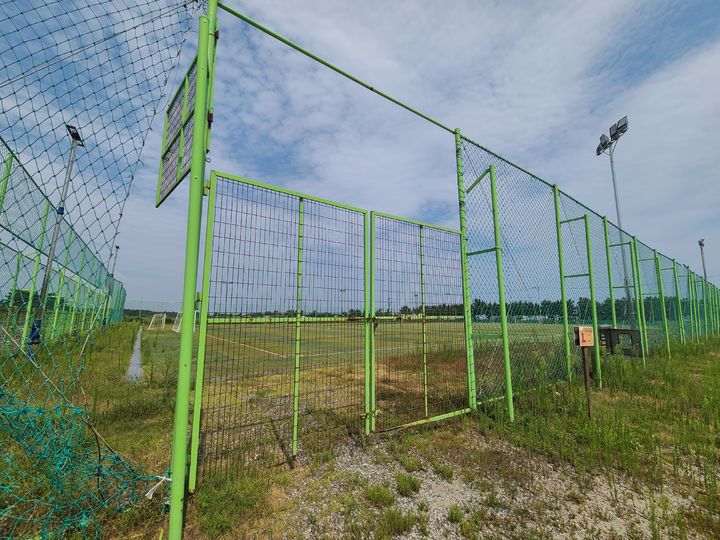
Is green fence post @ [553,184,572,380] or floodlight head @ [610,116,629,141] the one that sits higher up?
floodlight head @ [610,116,629,141]

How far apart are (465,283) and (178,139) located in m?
3.91

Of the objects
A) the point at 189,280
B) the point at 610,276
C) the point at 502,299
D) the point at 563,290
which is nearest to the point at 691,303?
the point at 610,276

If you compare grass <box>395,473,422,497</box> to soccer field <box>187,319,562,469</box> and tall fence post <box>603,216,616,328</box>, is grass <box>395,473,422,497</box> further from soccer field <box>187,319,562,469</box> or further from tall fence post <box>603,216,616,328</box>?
tall fence post <box>603,216,616,328</box>

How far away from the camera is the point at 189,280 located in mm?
2377

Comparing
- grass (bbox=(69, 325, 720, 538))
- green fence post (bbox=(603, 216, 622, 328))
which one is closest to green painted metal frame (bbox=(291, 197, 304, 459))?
grass (bbox=(69, 325, 720, 538))

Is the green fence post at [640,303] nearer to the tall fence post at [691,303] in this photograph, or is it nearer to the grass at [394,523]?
the tall fence post at [691,303]

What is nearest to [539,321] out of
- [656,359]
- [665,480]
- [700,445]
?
[700,445]

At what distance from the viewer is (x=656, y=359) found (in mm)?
9000

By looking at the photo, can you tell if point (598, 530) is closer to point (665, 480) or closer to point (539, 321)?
point (665, 480)

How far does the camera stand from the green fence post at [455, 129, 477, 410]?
4703 millimetres

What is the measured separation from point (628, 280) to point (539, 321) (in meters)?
5.07

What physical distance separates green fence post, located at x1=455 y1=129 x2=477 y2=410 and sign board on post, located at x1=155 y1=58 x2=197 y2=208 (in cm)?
363

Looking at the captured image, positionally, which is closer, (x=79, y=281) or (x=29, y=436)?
(x=29, y=436)

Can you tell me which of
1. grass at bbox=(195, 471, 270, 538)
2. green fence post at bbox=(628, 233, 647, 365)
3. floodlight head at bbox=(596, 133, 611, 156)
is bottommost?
grass at bbox=(195, 471, 270, 538)
